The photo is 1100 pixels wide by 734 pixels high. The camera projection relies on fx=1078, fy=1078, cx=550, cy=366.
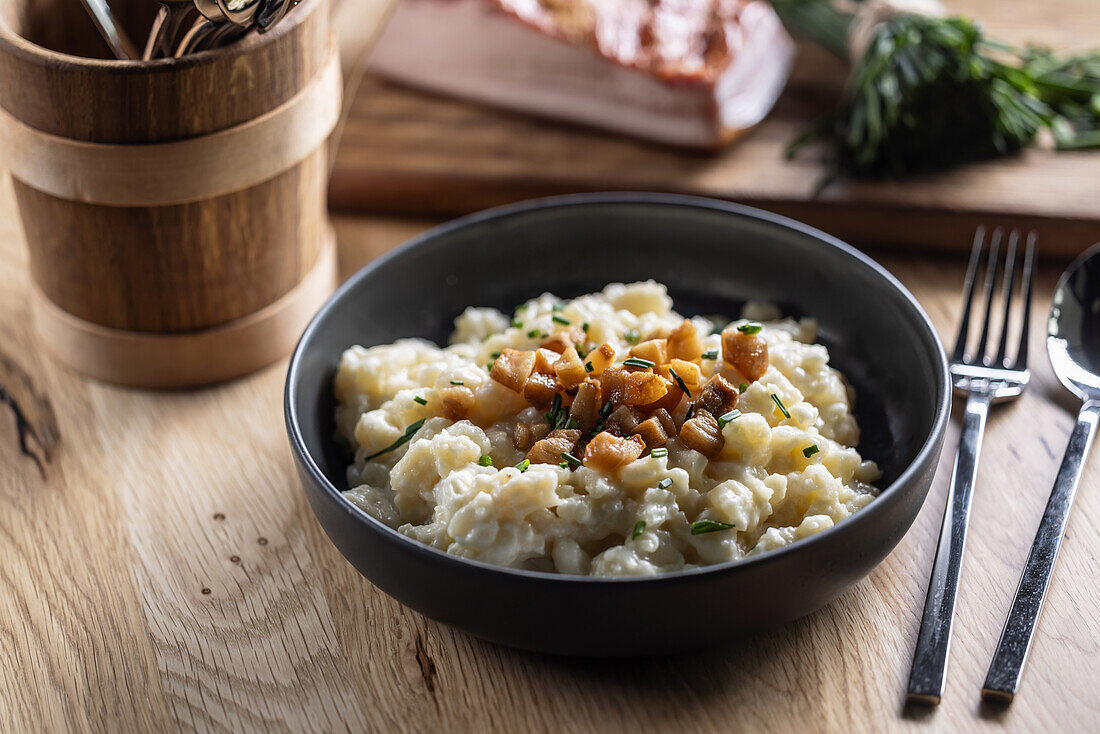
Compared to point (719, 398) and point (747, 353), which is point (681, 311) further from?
point (719, 398)

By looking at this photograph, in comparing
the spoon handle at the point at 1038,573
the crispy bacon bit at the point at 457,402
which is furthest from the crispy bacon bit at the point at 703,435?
the spoon handle at the point at 1038,573

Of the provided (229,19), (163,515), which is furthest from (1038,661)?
(229,19)

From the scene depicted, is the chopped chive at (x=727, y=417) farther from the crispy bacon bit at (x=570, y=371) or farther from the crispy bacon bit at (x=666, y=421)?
the crispy bacon bit at (x=570, y=371)

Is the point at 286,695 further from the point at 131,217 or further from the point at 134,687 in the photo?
the point at 131,217

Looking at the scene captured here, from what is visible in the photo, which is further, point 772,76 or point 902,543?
point 772,76

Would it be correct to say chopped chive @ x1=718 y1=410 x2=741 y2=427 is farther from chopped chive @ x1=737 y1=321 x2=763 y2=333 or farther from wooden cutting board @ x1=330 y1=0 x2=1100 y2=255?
wooden cutting board @ x1=330 y1=0 x2=1100 y2=255
